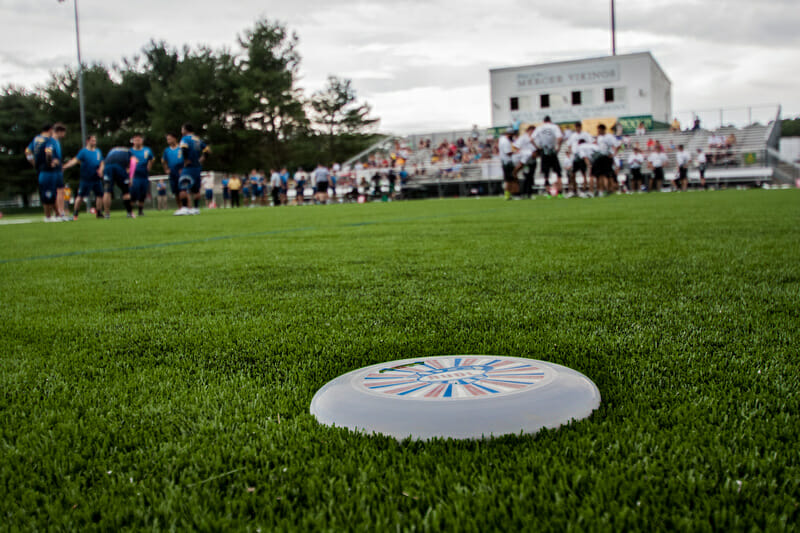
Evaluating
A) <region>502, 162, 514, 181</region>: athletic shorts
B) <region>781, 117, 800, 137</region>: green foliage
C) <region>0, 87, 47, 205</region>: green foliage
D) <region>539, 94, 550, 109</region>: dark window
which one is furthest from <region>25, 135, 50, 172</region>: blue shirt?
<region>0, 87, 47, 205</region>: green foliage

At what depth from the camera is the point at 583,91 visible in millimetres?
37188

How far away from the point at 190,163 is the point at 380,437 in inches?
554

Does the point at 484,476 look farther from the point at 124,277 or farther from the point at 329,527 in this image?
the point at 124,277

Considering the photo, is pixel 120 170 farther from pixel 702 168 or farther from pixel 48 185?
pixel 702 168

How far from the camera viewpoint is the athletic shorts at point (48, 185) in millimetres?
12953

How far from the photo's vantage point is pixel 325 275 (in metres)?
3.73

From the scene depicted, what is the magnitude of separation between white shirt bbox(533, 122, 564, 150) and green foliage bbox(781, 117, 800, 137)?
24.2 m

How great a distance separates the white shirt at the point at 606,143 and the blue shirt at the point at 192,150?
9.97 meters

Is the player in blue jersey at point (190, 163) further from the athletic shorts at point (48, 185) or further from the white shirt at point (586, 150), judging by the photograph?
the white shirt at point (586, 150)

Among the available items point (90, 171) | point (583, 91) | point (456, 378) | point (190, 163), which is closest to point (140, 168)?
point (90, 171)

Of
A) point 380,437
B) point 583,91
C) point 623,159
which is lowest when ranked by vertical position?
point 380,437

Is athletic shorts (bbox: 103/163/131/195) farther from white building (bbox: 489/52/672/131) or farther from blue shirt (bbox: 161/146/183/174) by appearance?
white building (bbox: 489/52/672/131)

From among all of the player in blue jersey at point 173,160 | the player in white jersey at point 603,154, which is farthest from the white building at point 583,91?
the player in blue jersey at point 173,160

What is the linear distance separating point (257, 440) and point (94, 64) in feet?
191
